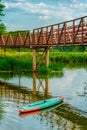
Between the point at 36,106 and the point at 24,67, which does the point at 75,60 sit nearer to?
the point at 24,67

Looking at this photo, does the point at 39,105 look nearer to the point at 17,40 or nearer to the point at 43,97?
the point at 43,97

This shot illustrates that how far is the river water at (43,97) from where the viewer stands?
27.9 metres

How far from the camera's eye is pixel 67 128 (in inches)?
1059

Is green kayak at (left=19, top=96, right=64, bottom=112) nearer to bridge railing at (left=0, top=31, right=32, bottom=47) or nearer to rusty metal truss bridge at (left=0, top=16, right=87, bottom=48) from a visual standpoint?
rusty metal truss bridge at (left=0, top=16, right=87, bottom=48)

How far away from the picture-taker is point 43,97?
1559 inches

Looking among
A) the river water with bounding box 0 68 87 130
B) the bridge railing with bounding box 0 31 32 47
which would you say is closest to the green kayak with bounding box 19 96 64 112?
the river water with bounding box 0 68 87 130

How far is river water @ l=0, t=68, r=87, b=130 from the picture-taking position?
27906mm

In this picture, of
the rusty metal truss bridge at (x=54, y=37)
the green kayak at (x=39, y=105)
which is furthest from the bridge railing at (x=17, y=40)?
the green kayak at (x=39, y=105)

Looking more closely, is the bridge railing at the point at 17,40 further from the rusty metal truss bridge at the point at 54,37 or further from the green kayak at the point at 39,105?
the green kayak at the point at 39,105

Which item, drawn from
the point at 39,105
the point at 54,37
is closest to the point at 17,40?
the point at 54,37

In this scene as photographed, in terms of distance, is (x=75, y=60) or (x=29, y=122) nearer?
(x=29, y=122)

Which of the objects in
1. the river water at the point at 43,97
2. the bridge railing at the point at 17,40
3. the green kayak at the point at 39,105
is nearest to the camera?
the river water at the point at 43,97

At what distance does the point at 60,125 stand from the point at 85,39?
11.4 meters

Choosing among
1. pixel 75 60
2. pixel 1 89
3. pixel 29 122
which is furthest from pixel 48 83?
pixel 75 60
